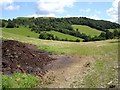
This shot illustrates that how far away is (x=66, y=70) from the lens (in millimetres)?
21359

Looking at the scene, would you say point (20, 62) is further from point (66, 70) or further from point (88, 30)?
point (88, 30)

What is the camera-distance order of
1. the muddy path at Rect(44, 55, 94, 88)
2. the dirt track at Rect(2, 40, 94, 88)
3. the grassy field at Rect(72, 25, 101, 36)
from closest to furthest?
the muddy path at Rect(44, 55, 94, 88) < the dirt track at Rect(2, 40, 94, 88) < the grassy field at Rect(72, 25, 101, 36)

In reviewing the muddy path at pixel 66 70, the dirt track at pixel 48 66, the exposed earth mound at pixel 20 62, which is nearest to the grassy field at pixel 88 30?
the muddy path at pixel 66 70

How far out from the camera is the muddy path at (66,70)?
694 inches

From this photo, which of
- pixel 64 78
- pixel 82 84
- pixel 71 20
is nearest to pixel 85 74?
pixel 64 78

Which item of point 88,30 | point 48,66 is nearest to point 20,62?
point 48,66

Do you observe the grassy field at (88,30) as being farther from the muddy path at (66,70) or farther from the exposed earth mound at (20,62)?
the exposed earth mound at (20,62)

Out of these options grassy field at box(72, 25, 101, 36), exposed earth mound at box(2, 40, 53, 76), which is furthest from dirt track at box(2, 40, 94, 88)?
grassy field at box(72, 25, 101, 36)

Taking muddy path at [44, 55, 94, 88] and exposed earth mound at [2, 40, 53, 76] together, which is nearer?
muddy path at [44, 55, 94, 88]

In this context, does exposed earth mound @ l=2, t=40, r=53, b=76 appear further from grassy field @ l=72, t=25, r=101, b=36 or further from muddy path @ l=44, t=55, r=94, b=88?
grassy field @ l=72, t=25, r=101, b=36

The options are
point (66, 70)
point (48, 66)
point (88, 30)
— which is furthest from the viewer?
point (88, 30)

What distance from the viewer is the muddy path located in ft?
57.8

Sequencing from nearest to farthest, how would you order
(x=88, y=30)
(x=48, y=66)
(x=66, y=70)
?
(x=66, y=70)
(x=48, y=66)
(x=88, y=30)

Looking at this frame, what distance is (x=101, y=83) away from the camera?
16578mm
